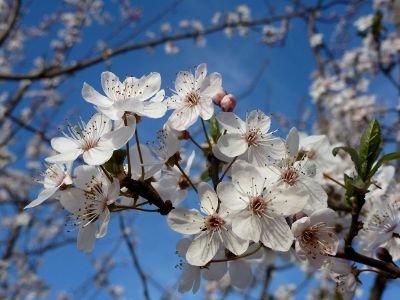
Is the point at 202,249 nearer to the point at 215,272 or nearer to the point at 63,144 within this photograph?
the point at 215,272

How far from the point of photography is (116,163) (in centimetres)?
108

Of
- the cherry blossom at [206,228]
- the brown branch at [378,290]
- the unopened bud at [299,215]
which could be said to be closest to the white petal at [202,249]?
the cherry blossom at [206,228]

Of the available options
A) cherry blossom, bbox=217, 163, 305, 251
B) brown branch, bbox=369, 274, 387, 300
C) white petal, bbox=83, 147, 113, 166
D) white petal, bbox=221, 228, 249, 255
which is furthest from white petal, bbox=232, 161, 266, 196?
brown branch, bbox=369, 274, 387, 300

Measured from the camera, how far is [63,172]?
45.7 inches

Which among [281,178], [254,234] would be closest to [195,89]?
[281,178]

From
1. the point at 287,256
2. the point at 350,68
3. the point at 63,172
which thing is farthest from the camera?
the point at 350,68

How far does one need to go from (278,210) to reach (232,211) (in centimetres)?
12

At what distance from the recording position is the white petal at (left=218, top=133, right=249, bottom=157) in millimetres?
1109

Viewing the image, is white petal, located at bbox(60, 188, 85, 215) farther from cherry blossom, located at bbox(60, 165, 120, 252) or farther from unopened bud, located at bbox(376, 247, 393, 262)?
unopened bud, located at bbox(376, 247, 393, 262)

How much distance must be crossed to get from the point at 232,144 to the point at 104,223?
406 millimetres

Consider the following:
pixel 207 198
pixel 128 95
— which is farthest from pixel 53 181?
pixel 207 198

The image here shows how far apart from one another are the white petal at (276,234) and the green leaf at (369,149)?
268mm

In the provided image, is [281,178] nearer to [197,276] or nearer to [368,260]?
[368,260]

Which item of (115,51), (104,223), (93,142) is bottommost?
(104,223)
